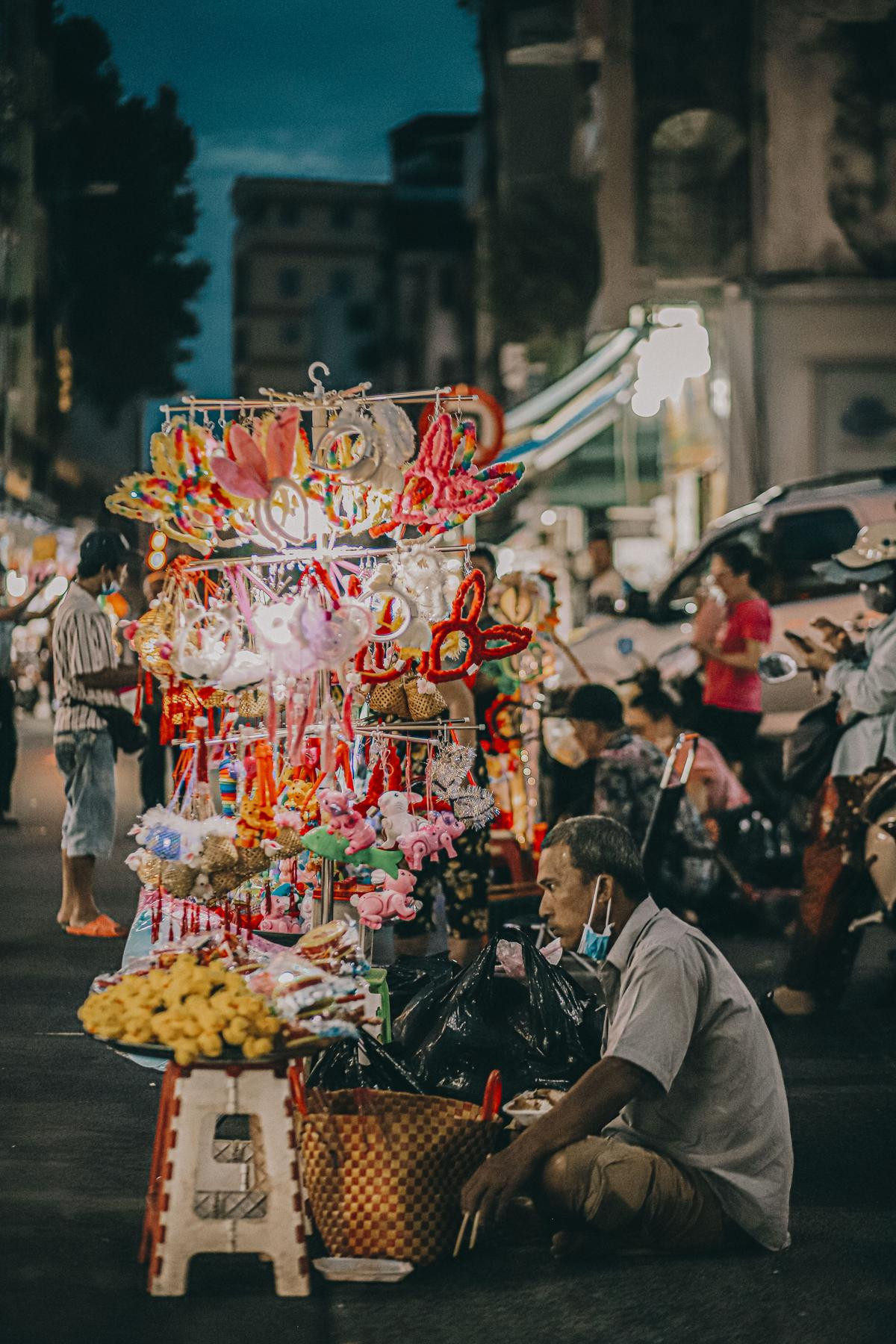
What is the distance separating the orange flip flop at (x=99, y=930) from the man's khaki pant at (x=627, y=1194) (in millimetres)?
4969

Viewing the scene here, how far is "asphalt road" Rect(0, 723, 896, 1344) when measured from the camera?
420 centimetres

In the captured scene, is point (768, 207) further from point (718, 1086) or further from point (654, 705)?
point (718, 1086)

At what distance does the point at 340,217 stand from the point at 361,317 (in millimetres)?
10504

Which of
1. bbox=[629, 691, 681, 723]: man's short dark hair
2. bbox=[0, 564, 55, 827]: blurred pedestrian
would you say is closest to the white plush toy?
bbox=[629, 691, 681, 723]: man's short dark hair

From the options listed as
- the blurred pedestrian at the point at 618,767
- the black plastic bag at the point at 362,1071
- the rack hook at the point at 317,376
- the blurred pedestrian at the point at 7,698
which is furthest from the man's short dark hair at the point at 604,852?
the blurred pedestrian at the point at 7,698

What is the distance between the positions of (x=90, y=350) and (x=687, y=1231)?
48.7 m

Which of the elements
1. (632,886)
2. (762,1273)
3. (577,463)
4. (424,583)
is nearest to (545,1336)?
(762,1273)

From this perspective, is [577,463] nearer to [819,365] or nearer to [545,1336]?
[819,365]

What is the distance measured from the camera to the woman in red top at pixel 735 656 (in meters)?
10.6

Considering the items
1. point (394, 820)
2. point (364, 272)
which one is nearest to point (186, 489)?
point (394, 820)

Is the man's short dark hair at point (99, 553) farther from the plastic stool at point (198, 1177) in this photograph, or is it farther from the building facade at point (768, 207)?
the building facade at point (768, 207)

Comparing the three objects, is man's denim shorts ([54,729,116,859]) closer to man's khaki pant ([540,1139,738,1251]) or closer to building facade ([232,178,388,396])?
man's khaki pant ([540,1139,738,1251])

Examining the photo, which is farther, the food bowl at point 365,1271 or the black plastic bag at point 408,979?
the black plastic bag at point 408,979

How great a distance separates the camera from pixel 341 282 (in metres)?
96.2
